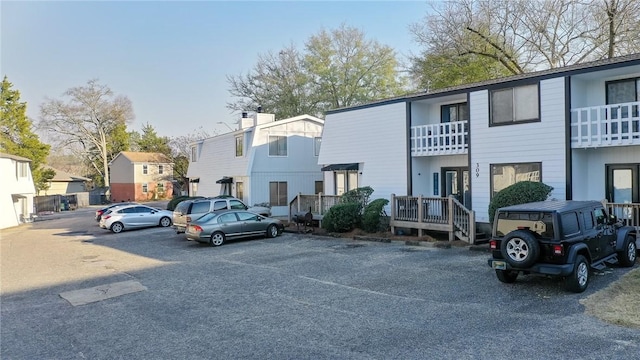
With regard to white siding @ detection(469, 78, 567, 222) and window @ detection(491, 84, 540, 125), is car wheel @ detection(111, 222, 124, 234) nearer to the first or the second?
white siding @ detection(469, 78, 567, 222)

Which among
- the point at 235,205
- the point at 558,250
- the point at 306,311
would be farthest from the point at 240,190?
the point at 558,250

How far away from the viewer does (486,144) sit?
1633cm

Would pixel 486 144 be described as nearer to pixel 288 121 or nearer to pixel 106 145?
pixel 288 121

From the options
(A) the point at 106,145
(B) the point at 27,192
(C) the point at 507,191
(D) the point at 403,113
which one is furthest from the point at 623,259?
(A) the point at 106,145

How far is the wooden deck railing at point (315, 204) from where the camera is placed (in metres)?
21.2

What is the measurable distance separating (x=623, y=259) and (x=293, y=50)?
1425 inches

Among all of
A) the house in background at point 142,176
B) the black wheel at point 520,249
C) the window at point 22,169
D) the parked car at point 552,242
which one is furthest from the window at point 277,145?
the house in background at point 142,176

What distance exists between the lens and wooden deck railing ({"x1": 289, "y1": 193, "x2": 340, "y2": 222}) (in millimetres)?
21156

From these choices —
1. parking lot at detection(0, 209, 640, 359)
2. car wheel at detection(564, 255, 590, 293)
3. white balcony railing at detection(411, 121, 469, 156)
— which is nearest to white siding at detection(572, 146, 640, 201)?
white balcony railing at detection(411, 121, 469, 156)

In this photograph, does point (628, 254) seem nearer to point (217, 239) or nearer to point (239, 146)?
point (217, 239)

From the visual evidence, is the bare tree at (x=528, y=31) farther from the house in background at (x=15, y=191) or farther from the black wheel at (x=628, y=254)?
the house in background at (x=15, y=191)

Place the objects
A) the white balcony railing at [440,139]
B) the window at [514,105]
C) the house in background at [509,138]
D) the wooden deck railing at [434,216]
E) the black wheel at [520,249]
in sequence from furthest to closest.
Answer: the white balcony railing at [440,139], the wooden deck railing at [434,216], the window at [514,105], the house in background at [509,138], the black wheel at [520,249]

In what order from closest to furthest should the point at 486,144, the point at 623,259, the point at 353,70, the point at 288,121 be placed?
the point at 623,259
the point at 486,144
the point at 288,121
the point at 353,70

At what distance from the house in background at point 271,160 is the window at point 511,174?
47.8 feet
